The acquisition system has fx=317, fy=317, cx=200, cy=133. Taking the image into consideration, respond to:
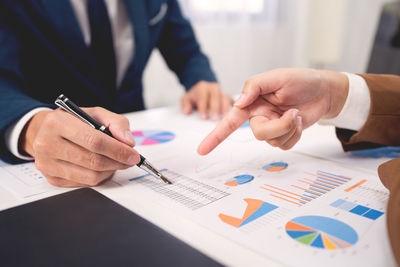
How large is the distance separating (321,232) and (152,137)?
1.54 ft

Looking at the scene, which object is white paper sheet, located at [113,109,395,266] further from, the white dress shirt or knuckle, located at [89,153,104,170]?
the white dress shirt

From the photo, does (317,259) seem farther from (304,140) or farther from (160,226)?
(304,140)

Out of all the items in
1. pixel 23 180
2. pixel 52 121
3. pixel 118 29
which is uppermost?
pixel 118 29

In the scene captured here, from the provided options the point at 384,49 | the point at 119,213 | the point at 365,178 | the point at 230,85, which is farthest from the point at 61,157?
the point at 230,85

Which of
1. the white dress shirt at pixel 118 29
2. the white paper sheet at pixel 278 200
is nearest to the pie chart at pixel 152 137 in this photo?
the white paper sheet at pixel 278 200

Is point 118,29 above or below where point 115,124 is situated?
above

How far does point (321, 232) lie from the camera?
1.13 ft

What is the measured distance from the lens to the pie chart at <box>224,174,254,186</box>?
0.48 meters

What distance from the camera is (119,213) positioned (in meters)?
0.39

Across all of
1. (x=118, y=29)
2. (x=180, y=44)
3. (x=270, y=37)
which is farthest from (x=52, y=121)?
(x=270, y=37)

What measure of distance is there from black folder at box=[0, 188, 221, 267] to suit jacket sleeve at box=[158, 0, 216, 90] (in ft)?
2.91

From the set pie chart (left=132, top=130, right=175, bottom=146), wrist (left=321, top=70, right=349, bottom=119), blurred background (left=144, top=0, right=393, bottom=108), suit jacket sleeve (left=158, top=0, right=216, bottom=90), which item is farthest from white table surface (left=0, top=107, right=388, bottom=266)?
blurred background (left=144, top=0, right=393, bottom=108)

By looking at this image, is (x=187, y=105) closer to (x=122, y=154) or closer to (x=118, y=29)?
(x=118, y=29)

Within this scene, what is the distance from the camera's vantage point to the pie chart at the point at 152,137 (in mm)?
697
